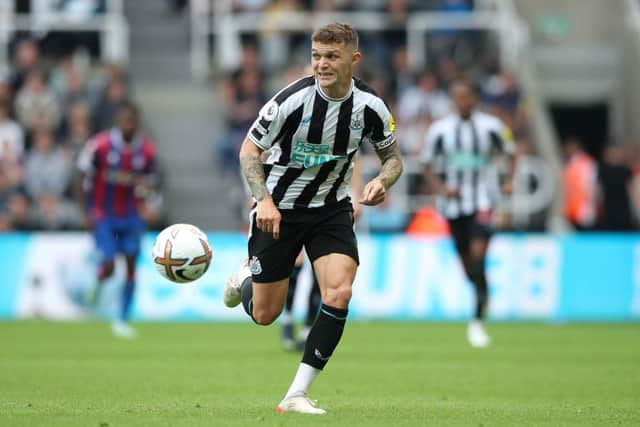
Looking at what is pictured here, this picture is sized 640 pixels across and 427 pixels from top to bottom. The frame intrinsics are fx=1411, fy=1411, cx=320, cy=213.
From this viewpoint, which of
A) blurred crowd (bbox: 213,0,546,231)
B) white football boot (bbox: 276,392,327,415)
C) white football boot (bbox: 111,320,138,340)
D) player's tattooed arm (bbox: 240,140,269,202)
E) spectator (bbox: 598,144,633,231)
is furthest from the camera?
spectator (bbox: 598,144,633,231)

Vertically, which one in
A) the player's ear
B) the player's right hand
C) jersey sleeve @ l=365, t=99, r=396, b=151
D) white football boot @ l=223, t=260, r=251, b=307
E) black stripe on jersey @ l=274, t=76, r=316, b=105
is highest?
the player's ear

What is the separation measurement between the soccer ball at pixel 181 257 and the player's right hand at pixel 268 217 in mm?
1457

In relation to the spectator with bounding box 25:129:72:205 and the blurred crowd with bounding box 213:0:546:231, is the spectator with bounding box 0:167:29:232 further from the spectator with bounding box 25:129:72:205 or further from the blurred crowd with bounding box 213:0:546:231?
the blurred crowd with bounding box 213:0:546:231

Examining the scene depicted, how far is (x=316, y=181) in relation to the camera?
8.91m

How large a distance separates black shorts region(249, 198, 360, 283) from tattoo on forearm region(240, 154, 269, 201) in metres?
0.44

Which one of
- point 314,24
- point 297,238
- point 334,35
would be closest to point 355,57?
point 334,35

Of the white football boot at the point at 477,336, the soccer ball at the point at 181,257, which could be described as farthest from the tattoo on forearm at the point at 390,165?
the white football boot at the point at 477,336

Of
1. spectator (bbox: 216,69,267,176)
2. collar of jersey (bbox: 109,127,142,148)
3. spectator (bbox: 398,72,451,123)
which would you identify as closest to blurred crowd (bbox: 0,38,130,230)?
spectator (bbox: 216,69,267,176)

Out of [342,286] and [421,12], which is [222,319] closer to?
[421,12]

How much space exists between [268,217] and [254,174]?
33cm

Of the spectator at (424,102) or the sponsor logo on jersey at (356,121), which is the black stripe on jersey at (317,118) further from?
the spectator at (424,102)

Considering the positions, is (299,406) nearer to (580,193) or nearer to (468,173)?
(468,173)

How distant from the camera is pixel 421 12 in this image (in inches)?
1024

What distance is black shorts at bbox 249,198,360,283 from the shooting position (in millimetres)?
8812
